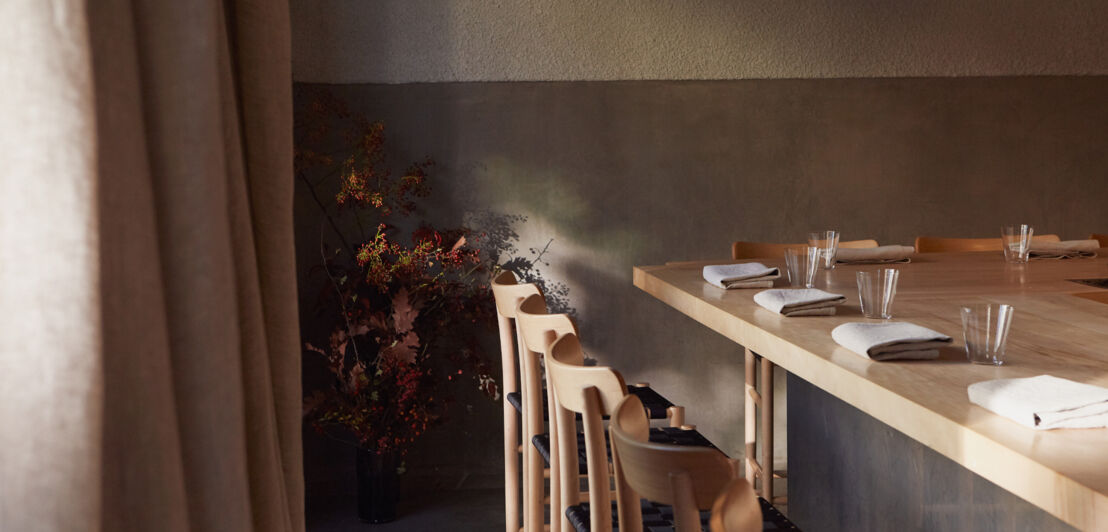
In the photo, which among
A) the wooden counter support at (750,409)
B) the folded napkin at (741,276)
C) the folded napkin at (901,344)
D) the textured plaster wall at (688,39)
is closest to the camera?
the folded napkin at (901,344)

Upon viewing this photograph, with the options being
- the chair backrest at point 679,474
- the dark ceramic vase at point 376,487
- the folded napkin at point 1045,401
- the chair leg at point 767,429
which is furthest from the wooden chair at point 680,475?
the dark ceramic vase at point 376,487

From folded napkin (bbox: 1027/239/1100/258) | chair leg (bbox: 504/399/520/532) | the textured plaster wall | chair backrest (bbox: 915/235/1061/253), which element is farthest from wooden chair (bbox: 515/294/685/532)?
the textured plaster wall

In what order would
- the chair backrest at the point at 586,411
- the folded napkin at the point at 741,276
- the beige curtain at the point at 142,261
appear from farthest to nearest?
the folded napkin at the point at 741,276 → the chair backrest at the point at 586,411 → the beige curtain at the point at 142,261

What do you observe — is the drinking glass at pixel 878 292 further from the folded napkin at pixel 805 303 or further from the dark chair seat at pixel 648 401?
the dark chair seat at pixel 648 401

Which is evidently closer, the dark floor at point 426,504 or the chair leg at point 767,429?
the chair leg at point 767,429

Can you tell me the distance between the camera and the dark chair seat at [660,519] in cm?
168

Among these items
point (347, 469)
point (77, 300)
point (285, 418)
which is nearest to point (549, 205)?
point (347, 469)

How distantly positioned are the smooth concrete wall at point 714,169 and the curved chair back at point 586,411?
239 cm

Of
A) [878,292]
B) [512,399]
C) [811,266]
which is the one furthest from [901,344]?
[512,399]

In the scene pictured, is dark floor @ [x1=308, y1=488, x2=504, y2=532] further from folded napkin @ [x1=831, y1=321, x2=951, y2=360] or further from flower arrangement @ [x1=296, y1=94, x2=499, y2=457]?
folded napkin @ [x1=831, y1=321, x2=951, y2=360]

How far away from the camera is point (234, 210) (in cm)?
82

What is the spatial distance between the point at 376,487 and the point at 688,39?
2.36 meters

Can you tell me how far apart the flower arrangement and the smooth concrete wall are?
0.56 feet

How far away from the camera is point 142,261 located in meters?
0.68
